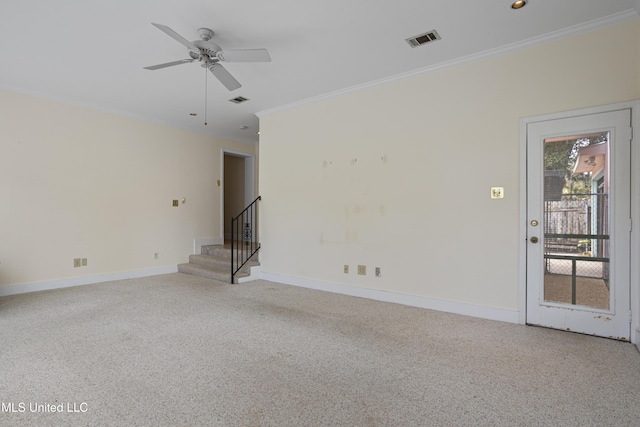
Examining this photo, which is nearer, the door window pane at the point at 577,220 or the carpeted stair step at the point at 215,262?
the door window pane at the point at 577,220

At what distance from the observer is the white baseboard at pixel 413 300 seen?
338 cm

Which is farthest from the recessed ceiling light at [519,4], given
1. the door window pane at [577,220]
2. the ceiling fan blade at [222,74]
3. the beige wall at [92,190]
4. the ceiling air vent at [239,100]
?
the beige wall at [92,190]

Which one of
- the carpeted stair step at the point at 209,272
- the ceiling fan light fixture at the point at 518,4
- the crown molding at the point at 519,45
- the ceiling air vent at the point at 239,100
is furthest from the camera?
the carpeted stair step at the point at 209,272

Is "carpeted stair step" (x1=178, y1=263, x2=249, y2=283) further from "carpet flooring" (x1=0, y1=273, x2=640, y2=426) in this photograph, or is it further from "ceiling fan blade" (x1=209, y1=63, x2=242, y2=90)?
"ceiling fan blade" (x1=209, y1=63, x2=242, y2=90)

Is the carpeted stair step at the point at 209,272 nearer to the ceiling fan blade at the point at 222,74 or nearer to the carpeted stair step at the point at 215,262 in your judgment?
the carpeted stair step at the point at 215,262

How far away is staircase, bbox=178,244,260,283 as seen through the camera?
210 inches

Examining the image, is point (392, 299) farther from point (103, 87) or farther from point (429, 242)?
point (103, 87)

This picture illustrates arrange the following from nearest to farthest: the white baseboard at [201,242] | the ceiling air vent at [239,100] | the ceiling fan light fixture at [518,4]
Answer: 1. the ceiling fan light fixture at [518,4]
2. the ceiling air vent at [239,100]
3. the white baseboard at [201,242]

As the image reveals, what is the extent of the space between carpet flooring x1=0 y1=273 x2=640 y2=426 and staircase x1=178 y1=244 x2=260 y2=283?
1556 millimetres

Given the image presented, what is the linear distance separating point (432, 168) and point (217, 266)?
159 inches

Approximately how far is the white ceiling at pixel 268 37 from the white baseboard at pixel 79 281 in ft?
8.80

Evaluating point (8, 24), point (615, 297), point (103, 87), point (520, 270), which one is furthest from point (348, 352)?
point (103, 87)

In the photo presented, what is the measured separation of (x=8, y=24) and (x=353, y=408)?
4.20 meters

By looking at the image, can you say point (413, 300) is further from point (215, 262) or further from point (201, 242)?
point (201, 242)
